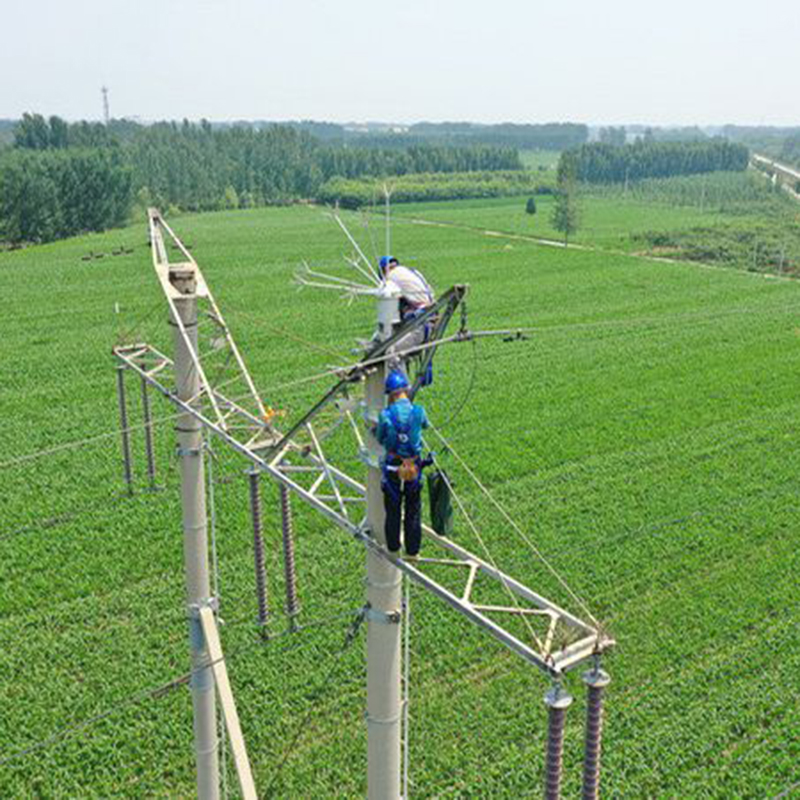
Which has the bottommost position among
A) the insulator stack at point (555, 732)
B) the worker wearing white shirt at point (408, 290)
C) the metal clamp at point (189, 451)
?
the insulator stack at point (555, 732)

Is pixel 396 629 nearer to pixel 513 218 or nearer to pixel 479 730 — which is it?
pixel 479 730

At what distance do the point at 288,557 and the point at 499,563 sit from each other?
22.1 ft

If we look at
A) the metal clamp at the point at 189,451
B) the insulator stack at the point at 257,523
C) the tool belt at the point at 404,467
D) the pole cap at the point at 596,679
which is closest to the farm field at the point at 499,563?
the tool belt at the point at 404,467

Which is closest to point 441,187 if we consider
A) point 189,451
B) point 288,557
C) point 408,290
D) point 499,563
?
point 499,563

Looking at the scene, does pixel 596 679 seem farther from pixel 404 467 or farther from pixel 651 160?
pixel 651 160

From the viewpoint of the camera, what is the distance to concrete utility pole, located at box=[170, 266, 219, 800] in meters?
9.88

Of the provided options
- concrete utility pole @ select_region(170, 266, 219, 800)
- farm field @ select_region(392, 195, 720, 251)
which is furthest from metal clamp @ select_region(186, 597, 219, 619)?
farm field @ select_region(392, 195, 720, 251)

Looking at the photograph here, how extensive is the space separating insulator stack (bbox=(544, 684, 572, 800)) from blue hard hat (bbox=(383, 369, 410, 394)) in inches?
96.3

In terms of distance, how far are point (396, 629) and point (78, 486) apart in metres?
20.2

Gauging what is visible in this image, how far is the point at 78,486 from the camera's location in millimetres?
24797

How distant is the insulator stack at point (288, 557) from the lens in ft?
47.1

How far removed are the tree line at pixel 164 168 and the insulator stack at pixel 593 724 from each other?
275 feet

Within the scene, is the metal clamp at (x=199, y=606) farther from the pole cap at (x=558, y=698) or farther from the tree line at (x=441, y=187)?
the tree line at (x=441, y=187)

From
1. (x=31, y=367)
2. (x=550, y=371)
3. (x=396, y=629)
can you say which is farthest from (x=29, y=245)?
(x=396, y=629)
